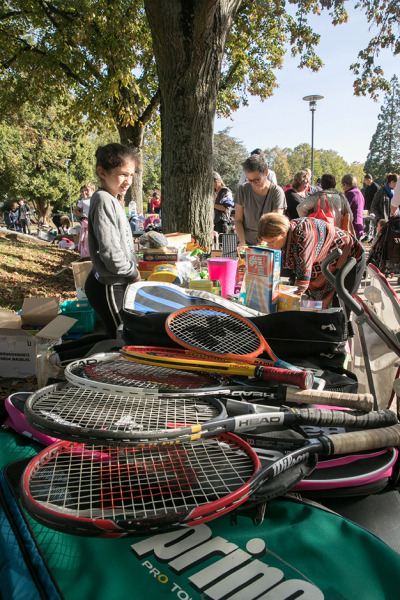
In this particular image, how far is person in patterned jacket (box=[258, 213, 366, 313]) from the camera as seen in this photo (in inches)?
110

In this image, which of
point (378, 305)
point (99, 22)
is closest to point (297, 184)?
point (378, 305)

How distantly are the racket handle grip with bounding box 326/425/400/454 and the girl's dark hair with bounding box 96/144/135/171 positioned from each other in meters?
2.42

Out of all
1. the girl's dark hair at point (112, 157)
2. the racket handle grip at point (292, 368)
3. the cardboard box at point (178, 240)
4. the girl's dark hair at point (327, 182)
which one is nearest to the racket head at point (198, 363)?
the racket handle grip at point (292, 368)

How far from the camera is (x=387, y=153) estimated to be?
61.0 meters

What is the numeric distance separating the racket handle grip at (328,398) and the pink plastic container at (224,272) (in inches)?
58.8

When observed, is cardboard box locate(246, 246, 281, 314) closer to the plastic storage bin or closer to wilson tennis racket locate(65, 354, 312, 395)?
wilson tennis racket locate(65, 354, 312, 395)

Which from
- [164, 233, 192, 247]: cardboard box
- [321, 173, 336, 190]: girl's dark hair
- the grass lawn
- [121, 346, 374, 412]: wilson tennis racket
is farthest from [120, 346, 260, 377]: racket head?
the grass lawn

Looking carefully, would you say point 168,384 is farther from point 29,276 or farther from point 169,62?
point 29,276

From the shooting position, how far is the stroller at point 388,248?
6.28 meters

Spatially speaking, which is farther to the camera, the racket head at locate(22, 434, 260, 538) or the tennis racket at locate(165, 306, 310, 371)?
the tennis racket at locate(165, 306, 310, 371)

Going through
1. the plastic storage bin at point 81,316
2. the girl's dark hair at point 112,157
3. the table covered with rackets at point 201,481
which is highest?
the girl's dark hair at point 112,157

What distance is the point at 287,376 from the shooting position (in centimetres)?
140

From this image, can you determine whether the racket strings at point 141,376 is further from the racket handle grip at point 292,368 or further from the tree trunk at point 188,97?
the tree trunk at point 188,97

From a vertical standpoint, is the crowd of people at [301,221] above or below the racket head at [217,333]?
above
